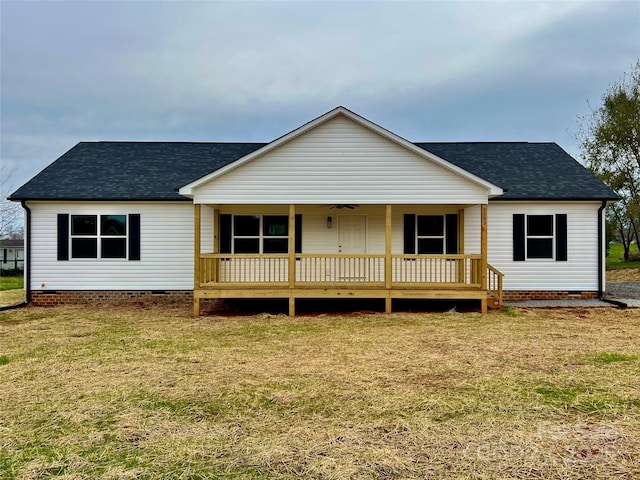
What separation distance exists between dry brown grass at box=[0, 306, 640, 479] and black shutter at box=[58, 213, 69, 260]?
4455 mm

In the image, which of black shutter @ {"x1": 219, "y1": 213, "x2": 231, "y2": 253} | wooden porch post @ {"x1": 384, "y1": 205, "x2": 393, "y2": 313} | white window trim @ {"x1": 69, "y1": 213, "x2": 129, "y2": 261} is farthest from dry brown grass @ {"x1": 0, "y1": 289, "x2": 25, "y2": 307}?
wooden porch post @ {"x1": 384, "y1": 205, "x2": 393, "y2": 313}

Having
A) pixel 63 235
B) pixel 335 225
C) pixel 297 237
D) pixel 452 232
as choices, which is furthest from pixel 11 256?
pixel 452 232

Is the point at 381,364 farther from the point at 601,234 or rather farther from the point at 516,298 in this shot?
the point at 601,234

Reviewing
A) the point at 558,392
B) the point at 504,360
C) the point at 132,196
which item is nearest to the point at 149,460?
the point at 558,392

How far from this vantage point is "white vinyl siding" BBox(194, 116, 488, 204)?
10.7m

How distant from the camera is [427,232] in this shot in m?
12.8

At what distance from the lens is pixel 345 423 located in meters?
4.11

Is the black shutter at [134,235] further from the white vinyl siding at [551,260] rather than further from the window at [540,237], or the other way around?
the window at [540,237]

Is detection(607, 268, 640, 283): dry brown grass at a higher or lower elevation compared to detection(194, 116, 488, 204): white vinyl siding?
lower

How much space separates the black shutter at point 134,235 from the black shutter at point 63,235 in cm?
191

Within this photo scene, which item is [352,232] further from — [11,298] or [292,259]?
[11,298]

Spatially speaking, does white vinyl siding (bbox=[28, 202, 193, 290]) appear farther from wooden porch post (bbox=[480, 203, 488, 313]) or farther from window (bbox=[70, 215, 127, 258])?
wooden porch post (bbox=[480, 203, 488, 313])

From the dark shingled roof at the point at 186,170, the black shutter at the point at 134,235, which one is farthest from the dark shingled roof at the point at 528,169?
the black shutter at the point at 134,235

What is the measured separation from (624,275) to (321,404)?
2276 centimetres
